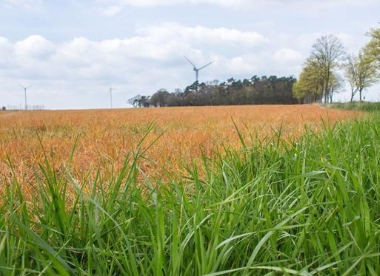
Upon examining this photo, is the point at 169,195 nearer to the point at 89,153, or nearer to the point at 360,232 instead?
the point at 360,232

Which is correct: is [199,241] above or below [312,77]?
below

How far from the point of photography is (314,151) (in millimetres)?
2330

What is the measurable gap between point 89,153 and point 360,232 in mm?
2872

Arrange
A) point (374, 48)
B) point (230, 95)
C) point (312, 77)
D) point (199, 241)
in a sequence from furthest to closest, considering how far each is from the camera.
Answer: point (230, 95)
point (312, 77)
point (374, 48)
point (199, 241)

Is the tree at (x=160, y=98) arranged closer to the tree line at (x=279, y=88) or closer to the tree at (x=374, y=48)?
the tree line at (x=279, y=88)

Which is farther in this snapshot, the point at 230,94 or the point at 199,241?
the point at 230,94

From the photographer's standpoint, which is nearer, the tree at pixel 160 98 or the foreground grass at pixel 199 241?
the foreground grass at pixel 199 241

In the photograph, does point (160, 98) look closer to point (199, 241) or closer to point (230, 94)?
point (230, 94)

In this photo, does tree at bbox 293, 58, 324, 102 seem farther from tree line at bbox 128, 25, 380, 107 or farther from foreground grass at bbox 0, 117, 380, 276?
foreground grass at bbox 0, 117, 380, 276

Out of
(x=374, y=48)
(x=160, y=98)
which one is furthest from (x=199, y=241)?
(x=160, y=98)

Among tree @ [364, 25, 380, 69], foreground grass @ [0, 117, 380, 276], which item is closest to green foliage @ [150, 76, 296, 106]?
tree @ [364, 25, 380, 69]

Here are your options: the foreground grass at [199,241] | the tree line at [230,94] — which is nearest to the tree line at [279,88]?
the tree line at [230,94]

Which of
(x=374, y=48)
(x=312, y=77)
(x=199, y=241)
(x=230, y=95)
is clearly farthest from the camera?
(x=230, y=95)

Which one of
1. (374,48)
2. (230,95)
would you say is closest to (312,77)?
(374,48)
